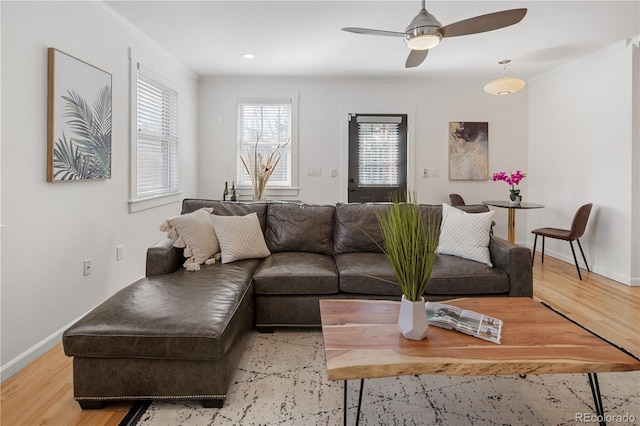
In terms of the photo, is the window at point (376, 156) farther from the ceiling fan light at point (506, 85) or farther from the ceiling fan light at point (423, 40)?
the ceiling fan light at point (423, 40)

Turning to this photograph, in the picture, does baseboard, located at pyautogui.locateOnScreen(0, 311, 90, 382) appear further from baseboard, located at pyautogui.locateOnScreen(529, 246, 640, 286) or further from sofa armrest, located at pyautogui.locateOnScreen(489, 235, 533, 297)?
baseboard, located at pyautogui.locateOnScreen(529, 246, 640, 286)

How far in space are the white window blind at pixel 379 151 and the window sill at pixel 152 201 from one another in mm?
2554

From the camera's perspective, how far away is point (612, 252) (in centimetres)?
421

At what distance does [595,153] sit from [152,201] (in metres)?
4.90

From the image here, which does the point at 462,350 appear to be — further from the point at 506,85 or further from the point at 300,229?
the point at 506,85

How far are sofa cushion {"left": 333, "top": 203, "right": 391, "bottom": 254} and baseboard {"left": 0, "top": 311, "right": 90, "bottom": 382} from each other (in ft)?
6.85

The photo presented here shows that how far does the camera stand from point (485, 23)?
241cm

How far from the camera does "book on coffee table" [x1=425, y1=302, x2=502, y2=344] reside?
1.70m

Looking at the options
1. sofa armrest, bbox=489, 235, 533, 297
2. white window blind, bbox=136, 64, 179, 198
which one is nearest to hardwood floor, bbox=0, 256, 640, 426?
sofa armrest, bbox=489, 235, 533, 297

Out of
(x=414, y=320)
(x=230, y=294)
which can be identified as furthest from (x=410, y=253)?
(x=230, y=294)

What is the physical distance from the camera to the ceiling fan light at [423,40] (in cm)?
247

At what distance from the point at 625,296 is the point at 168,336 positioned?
13.1 feet

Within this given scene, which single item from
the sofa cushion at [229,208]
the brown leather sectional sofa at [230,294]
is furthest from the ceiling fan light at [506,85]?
the sofa cushion at [229,208]

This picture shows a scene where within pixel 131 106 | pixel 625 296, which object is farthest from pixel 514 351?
pixel 131 106
